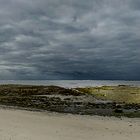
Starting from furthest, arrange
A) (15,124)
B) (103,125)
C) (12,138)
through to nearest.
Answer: (103,125), (15,124), (12,138)

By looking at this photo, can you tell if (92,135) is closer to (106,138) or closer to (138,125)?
(106,138)

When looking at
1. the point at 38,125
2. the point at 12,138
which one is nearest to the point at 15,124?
the point at 38,125

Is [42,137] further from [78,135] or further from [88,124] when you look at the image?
[88,124]

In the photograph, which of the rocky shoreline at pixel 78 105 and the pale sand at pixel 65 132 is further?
the rocky shoreline at pixel 78 105

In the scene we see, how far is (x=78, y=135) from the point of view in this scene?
2089 centimetres

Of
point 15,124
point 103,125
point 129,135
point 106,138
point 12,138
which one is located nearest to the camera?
point 12,138

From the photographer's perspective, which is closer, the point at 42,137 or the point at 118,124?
the point at 42,137

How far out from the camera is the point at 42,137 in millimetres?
19469

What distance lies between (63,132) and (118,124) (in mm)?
6940

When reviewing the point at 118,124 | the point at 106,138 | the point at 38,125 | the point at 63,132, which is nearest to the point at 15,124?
the point at 38,125

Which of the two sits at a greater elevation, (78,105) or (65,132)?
(78,105)

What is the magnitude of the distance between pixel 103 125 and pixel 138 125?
2.84 meters

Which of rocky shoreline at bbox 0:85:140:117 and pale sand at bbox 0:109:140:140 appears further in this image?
rocky shoreline at bbox 0:85:140:117

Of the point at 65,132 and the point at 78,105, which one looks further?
the point at 78,105
